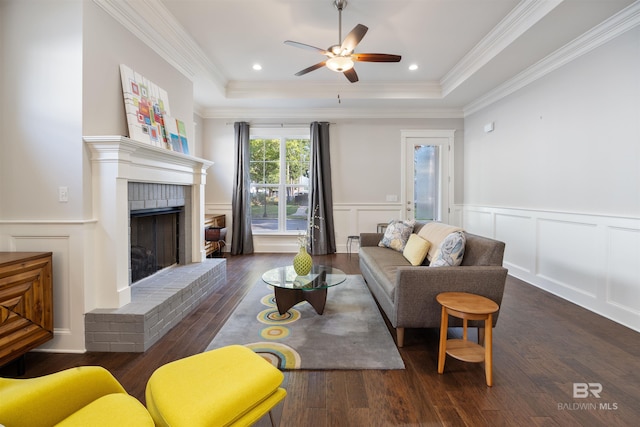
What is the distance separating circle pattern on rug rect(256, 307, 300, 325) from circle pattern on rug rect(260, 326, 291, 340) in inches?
3.8

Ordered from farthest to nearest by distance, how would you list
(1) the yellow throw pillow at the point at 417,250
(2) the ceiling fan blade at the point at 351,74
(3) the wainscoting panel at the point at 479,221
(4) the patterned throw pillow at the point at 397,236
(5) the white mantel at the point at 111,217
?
(3) the wainscoting panel at the point at 479,221 → (4) the patterned throw pillow at the point at 397,236 → (2) the ceiling fan blade at the point at 351,74 → (1) the yellow throw pillow at the point at 417,250 → (5) the white mantel at the point at 111,217

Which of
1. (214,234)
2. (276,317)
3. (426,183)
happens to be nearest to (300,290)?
(276,317)

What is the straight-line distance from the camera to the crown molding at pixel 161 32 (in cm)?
260

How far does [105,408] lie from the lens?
108 cm

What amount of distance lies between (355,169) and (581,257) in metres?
3.70

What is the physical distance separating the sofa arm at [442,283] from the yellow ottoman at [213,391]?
1205 millimetres

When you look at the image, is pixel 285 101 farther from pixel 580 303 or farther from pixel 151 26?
pixel 580 303

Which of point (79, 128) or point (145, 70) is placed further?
point (145, 70)

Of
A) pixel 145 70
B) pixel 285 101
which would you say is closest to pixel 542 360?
pixel 145 70

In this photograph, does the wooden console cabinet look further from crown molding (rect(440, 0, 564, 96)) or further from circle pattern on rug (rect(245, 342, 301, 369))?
crown molding (rect(440, 0, 564, 96))

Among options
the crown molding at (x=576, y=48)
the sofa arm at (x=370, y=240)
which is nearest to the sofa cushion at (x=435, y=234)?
the sofa arm at (x=370, y=240)

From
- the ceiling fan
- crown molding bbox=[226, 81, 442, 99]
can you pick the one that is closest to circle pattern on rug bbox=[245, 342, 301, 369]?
the ceiling fan

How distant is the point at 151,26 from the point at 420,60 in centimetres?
335

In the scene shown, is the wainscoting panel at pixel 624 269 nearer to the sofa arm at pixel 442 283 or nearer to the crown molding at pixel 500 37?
the sofa arm at pixel 442 283
